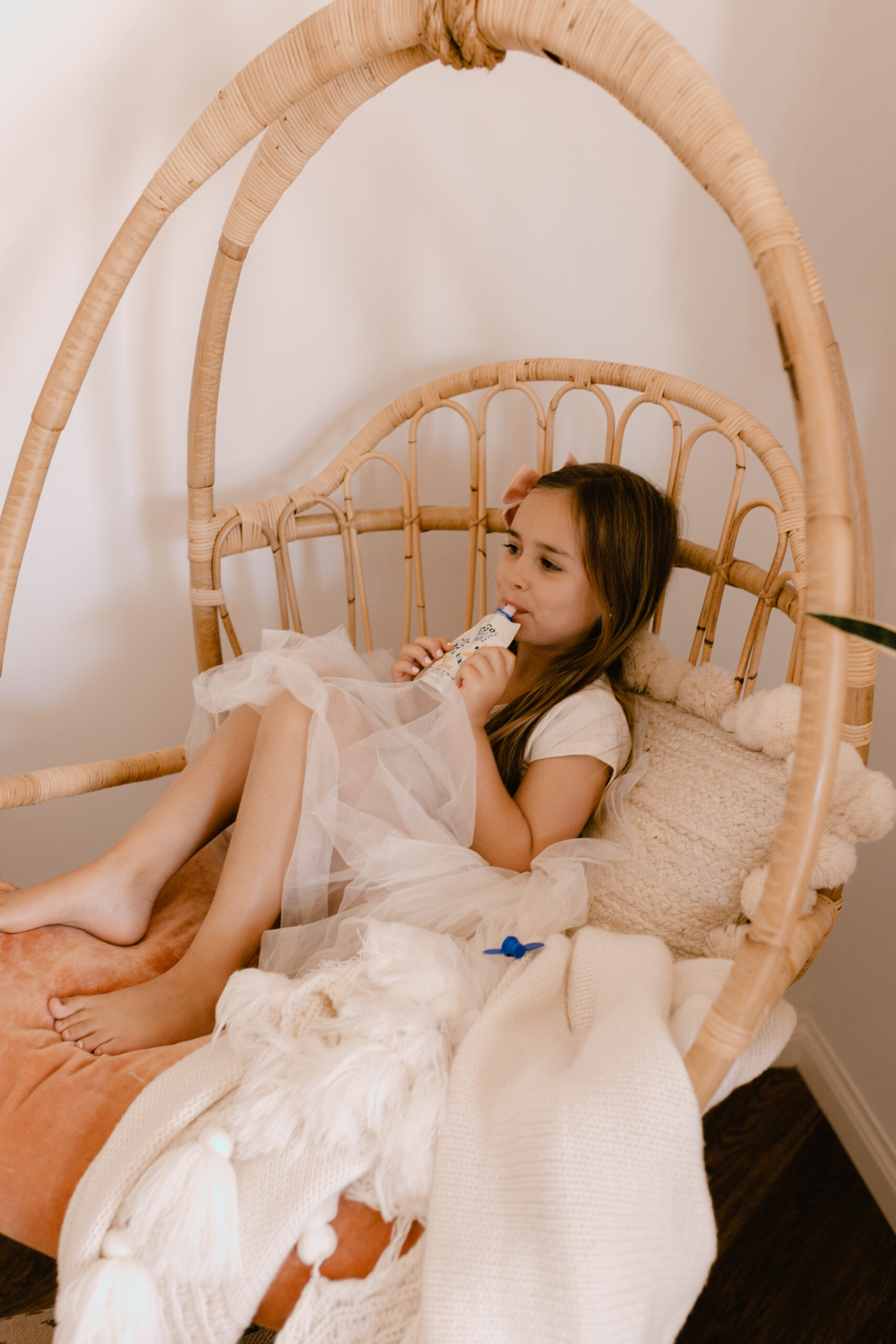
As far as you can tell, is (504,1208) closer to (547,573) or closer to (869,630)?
(869,630)

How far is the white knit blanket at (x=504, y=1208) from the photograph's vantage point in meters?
0.48

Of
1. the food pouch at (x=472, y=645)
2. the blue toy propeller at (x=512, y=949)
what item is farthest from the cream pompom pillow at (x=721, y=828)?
the food pouch at (x=472, y=645)

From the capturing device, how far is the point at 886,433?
3.43ft

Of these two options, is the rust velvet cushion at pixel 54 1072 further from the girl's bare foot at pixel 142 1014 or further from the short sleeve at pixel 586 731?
the short sleeve at pixel 586 731

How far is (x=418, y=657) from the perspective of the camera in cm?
98

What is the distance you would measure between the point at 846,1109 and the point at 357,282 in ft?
4.17

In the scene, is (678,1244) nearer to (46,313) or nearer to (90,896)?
(90,896)

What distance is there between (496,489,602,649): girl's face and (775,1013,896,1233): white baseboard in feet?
2.32

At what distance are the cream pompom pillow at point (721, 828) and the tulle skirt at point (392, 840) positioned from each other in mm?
25

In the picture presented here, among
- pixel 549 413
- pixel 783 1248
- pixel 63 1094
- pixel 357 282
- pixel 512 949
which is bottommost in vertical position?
pixel 783 1248

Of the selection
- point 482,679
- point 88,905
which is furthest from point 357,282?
point 88,905

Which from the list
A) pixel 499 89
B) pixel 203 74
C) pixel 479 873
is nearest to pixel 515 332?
pixel 499 89

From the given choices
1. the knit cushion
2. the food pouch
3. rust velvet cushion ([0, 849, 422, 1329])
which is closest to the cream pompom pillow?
the knit cushion

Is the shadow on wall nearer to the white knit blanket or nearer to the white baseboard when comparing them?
the white baseboard
